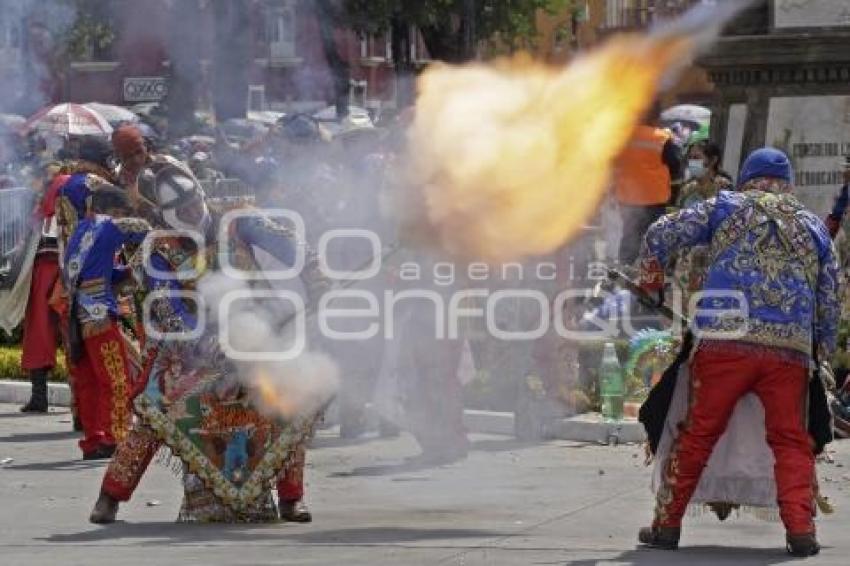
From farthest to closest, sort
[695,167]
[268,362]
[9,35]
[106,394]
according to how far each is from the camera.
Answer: [695,167] → [9,35] → [106,394] → [268,362]

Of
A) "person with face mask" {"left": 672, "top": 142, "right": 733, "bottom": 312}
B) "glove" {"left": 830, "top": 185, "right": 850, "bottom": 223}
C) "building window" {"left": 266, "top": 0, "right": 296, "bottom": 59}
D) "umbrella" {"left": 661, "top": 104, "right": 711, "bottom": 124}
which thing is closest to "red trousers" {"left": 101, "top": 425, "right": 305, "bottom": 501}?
"person with face mask" {"left": 672, "top": 142, "right": 733, "bottom": 312}

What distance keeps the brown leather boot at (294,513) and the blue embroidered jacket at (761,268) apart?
2.19 metres

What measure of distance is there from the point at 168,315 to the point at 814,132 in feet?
29.7

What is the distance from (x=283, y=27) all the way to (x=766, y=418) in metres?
8.10

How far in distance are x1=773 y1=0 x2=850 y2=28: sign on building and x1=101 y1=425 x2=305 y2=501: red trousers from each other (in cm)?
885

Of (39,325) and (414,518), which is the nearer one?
(414,518)

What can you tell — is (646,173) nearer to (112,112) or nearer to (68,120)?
(68,120)

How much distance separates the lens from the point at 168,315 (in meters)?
11.3

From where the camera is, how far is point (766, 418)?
33.4 ft

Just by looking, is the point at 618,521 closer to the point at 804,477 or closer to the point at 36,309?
the point at 804,477

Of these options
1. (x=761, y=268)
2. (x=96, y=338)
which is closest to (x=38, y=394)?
(x=96, y=338)

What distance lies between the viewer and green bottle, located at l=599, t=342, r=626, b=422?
50.3 feet

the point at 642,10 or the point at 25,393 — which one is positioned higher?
the point at 642,10

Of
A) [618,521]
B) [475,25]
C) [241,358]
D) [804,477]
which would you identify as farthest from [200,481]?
[475,25]
